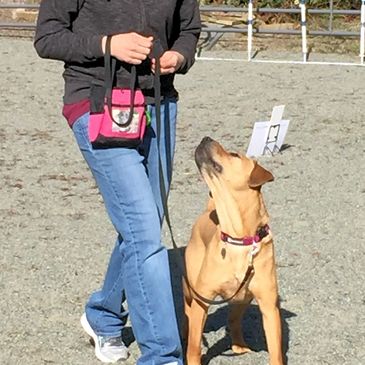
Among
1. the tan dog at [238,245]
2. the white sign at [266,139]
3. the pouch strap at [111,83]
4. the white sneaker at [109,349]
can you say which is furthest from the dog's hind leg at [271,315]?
the white sign at [266,139]

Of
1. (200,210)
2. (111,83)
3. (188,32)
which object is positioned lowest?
(200,210)

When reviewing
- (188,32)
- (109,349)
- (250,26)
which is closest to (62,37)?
(188,32)

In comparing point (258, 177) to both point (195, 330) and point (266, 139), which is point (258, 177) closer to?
point (195, 330)

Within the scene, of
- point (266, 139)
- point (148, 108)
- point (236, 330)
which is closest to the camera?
point (148, 108)

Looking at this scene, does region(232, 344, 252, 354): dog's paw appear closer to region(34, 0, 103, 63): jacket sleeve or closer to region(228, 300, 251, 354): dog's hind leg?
region(228, 300, 251, 354): dog's hind leg

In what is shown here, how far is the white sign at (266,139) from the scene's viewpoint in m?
8.05

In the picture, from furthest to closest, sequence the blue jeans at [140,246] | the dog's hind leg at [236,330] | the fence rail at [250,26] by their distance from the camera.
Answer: the fence rail at [250,26]
the dog's hind leg at [236,330]
the blue jeans at [140,246]

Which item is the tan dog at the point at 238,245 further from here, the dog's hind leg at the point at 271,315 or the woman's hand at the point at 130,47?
the woman's hand at the point at 130,47

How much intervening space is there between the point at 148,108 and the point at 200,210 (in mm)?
2918

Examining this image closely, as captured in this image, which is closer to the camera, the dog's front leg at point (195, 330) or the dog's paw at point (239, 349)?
the dog's front leg at point (195, 330)

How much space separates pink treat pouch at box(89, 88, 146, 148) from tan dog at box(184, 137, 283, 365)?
352 mm

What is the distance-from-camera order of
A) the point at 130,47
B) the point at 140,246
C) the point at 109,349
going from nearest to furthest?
1. the point at 130,47
2. the point at 140,246
3. the point at 109,349

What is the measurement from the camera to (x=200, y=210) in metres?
6.64

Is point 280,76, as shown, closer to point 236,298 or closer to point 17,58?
point 17,58
